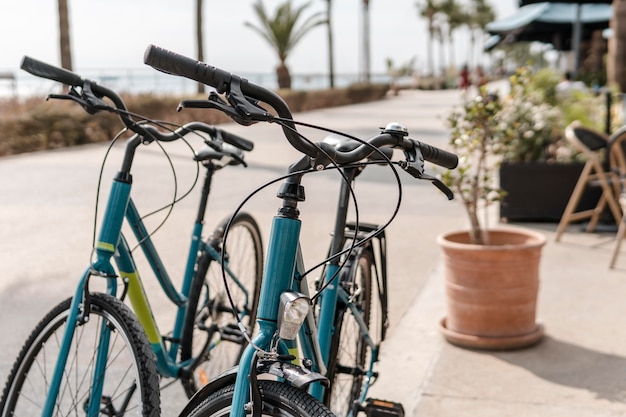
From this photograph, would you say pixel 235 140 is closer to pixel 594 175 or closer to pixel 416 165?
pixel 416 165

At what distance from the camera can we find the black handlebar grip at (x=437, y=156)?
7.14 ft

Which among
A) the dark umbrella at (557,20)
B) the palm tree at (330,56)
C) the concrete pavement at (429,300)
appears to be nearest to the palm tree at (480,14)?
the palm tree at (330,56)

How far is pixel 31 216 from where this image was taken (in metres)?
8.14

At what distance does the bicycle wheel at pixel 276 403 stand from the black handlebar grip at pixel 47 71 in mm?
1244

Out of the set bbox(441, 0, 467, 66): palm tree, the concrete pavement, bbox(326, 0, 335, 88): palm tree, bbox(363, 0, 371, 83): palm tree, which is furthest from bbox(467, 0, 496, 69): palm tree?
the concrete pavement

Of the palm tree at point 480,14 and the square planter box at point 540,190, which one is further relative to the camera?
the palm tree at point 480,14

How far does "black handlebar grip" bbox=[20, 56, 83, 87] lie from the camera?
2658 mm

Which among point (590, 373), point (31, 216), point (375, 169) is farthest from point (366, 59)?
point (590, 373)

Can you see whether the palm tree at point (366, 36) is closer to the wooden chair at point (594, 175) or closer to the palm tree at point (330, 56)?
the palm tree at point (330, 56)

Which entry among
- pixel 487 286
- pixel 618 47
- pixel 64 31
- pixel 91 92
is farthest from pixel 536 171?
pixel 64 31

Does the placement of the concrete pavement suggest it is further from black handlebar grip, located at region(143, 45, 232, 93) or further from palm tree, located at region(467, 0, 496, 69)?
palm tree, located at region(467, 0, 496, 69)

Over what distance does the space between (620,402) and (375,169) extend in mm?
7959

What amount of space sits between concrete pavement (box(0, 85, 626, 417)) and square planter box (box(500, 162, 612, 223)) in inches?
6.3

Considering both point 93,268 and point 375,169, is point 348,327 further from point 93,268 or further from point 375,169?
point 375,169
